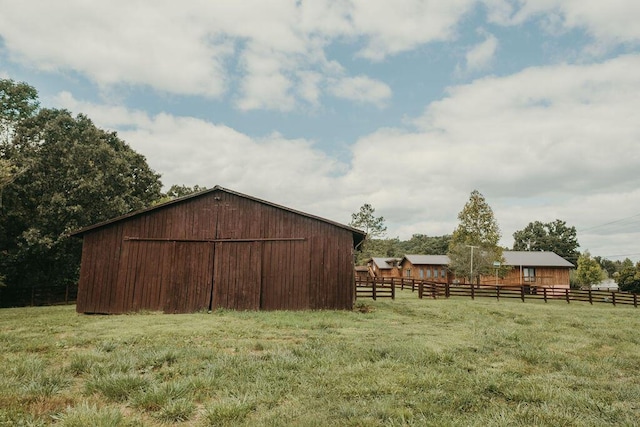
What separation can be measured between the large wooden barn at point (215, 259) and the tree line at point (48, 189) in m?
10.5

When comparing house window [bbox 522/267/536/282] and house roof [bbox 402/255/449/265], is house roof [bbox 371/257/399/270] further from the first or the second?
house window [bbox 522/267/536/282]

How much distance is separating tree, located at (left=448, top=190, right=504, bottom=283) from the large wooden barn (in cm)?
2480

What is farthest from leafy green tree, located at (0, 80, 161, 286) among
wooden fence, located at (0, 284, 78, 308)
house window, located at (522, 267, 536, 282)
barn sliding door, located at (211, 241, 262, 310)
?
house window, located at (522, 267, 536, 282)

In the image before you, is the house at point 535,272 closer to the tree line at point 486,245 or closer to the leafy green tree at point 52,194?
the tree line at point 486,245

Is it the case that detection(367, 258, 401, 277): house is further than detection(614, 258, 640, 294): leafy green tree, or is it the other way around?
detection(367, 258, 401, 277): house

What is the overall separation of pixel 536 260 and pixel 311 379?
167 ft

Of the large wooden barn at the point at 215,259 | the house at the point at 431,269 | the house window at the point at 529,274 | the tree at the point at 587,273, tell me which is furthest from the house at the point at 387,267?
the large wooden barn at the point at 215,259

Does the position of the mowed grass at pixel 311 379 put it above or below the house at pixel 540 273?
below

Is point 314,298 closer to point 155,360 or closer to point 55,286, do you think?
point 155,360

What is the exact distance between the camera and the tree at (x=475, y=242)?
38188 millimetres

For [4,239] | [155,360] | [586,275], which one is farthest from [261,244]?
[586,275]

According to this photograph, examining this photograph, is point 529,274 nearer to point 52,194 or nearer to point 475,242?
point 475,242

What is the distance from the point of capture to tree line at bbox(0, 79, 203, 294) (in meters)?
25.4

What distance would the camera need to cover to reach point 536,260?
48438mm
